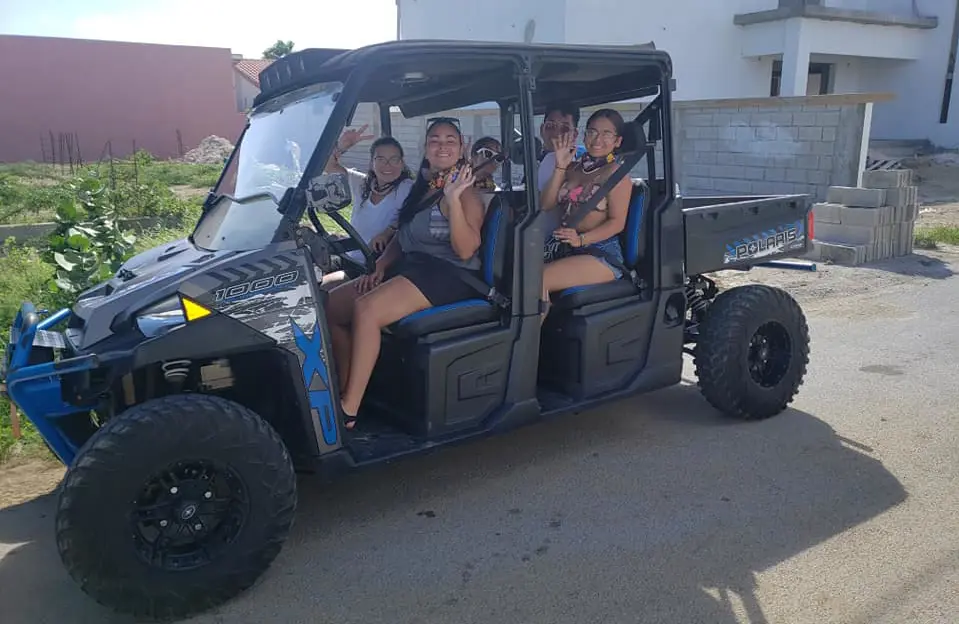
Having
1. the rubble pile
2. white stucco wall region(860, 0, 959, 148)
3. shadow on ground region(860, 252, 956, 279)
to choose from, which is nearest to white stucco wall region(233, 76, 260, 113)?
the rubble pile

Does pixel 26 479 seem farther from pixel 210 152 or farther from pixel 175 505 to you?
pixel 210 152

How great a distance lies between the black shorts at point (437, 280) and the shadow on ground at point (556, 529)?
38.7 inches

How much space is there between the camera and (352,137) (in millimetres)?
4254

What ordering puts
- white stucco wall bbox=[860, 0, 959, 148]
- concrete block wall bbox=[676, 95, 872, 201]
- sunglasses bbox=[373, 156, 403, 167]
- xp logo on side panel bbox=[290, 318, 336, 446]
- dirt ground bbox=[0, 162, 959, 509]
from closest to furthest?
xp logo on side panel bbox=[290, 318, 336, 446] < sunglasses bbox=[373, 156, 403, 167] < dirt ground bbox=[0, 162, 959, 509] < concrete block wall bbox=[676, 95, 872, 201] < white stucco wall bbox=[860, 0, 959, 148]

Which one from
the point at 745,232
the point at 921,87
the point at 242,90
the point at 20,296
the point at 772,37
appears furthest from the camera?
the point at 242,90

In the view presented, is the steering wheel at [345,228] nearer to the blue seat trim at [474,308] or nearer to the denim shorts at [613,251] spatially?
the blue seat trim at [474,308]

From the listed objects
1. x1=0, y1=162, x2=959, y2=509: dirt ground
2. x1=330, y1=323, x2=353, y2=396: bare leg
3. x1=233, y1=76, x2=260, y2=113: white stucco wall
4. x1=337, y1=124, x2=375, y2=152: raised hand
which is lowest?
x1=0, y1=162, x2=959, y2=509: dirt ground

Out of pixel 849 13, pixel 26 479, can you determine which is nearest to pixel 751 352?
pixel 26 479

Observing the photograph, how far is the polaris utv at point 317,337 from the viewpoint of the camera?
2.98 meters

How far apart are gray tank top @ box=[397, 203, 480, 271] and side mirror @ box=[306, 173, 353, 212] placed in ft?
2.76

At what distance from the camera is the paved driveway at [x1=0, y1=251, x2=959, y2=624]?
3.07 m

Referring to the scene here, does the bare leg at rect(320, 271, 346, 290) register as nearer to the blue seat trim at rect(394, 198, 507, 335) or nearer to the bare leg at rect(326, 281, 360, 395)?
the bare leg at rect(326, 281, 360, 395)

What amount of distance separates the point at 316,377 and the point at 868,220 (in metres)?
8.27

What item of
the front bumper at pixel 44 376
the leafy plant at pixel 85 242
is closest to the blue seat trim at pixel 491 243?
the front bumper at pixel 44 376
